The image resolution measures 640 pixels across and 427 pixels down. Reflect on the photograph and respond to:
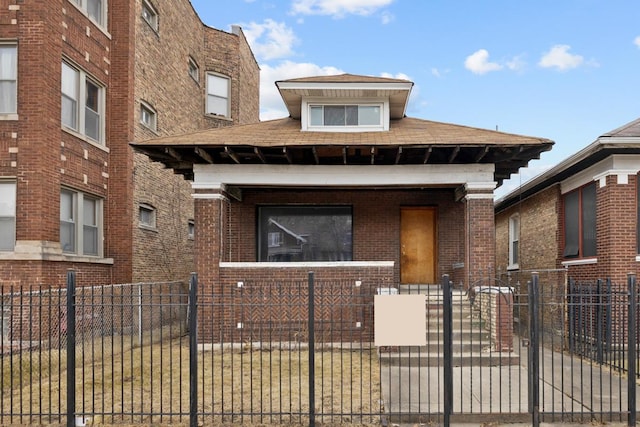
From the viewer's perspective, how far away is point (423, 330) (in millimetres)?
6695

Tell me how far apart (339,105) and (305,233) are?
11.4 feet

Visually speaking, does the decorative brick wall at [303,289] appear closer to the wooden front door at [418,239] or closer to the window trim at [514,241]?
the wooden front door at [418,239]

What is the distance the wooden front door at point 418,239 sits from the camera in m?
14.4

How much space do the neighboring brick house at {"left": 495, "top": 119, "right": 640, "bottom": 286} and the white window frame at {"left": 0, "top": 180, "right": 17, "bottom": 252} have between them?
494 inches

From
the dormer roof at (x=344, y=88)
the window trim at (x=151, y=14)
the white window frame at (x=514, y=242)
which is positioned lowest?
the white window frame at (x=514, y=242)

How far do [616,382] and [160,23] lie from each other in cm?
1692

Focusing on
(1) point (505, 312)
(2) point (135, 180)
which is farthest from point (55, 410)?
(2) point (135, 180)

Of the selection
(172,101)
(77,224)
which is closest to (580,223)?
(77,224)

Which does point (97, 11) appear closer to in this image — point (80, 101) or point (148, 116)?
point (80, 101)

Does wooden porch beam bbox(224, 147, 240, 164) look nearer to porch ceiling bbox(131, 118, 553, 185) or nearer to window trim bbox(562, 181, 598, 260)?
porch ceiling bbox(131, 118, 553, 185)

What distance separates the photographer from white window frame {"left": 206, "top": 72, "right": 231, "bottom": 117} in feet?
74.4

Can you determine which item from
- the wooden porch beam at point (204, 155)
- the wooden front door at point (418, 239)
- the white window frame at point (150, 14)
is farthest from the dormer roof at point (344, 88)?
the white window frame at point (150, 14)

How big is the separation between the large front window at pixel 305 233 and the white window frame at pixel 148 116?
5705 mm

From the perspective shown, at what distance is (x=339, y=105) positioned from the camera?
13648 millimetres
